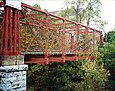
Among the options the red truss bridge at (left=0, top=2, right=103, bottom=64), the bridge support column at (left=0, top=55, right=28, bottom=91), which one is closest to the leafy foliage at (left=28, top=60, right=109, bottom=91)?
the red truss bridge at (left=0, top=2, right=103, bottom=64)

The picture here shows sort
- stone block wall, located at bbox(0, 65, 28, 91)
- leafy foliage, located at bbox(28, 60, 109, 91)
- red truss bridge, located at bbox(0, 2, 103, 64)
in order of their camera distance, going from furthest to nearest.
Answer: leafy foliage, located at bbox(28, 60, 109, 91), red truss bridge, located at bbox(0, 2, 103, 64), stone block wall, located at bbox(0, 65, 28, 91)

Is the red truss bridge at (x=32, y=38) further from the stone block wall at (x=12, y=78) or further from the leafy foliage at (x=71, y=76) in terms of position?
the leafy foliage at (x=71, y=76)

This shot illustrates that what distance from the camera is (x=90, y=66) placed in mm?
12055

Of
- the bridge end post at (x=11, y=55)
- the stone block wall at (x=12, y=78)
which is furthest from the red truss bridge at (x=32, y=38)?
the stone block wall at (x=12, y=78)

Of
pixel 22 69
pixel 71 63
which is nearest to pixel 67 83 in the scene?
pixel 71 63

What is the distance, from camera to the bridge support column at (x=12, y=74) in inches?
244

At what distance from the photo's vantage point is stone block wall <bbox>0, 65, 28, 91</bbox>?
20.4 ft

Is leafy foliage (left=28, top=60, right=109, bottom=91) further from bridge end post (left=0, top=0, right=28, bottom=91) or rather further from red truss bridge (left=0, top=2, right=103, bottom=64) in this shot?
bridge end post (left=0, top=0, right=28, bottom=91)

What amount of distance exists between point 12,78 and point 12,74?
0.10 meters

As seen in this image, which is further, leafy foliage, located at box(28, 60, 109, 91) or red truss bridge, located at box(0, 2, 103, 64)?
leafy foliage, located at box(28, 60, 109, 91)

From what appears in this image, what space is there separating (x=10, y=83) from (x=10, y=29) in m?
1.38

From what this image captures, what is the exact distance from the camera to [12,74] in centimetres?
635

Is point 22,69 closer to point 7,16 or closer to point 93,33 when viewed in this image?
point 7,16

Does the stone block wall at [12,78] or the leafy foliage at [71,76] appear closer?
the stone block wall at [12,78]
